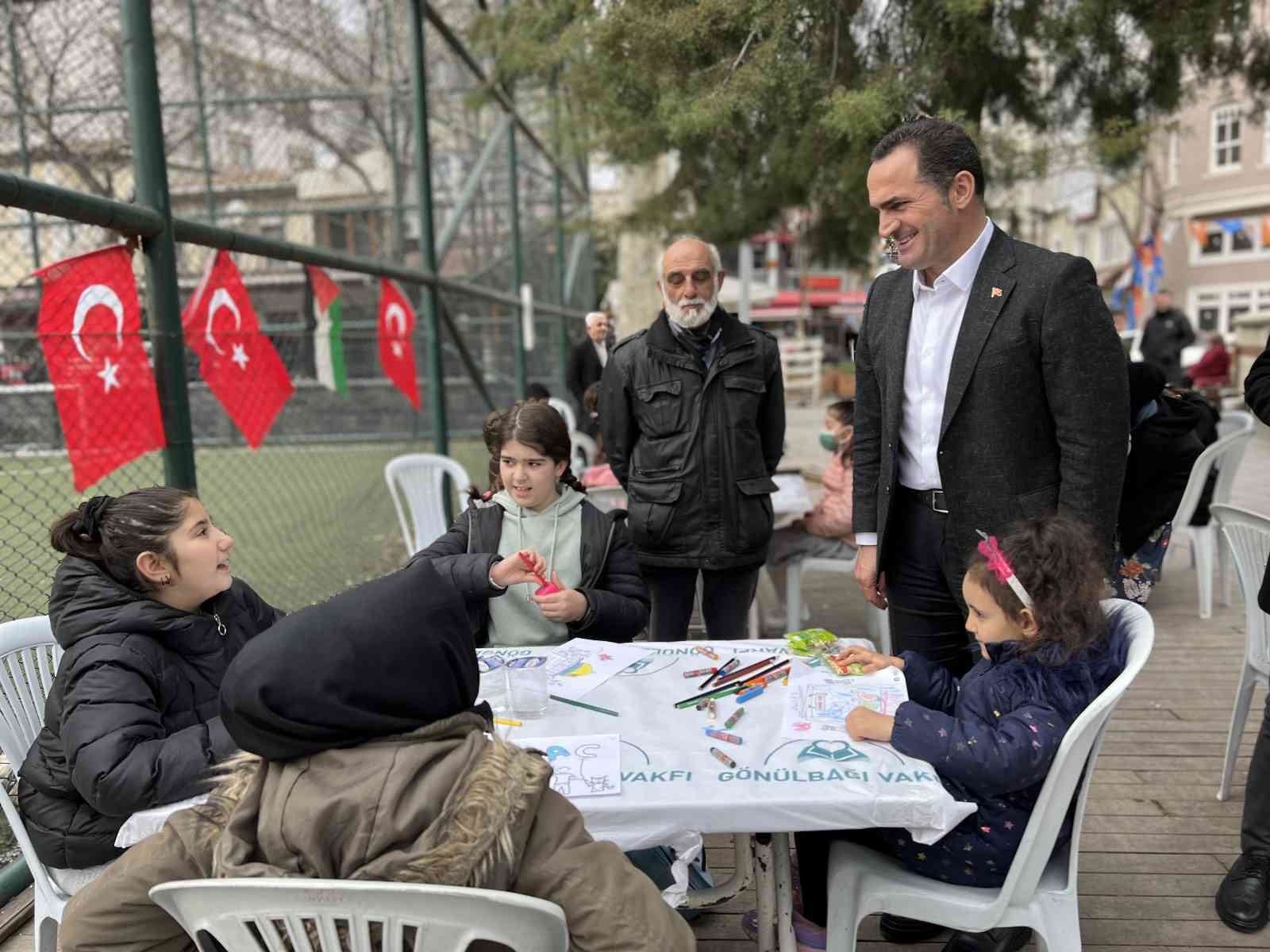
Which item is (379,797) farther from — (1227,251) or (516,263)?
(1227,251)

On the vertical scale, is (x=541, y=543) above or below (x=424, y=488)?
above

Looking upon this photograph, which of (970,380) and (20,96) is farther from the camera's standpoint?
(20,96)

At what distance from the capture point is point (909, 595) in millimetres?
2525

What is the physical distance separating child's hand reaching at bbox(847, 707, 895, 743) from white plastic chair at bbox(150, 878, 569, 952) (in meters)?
0.73

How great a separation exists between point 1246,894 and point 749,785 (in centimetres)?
160

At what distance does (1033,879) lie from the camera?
5.89 feet

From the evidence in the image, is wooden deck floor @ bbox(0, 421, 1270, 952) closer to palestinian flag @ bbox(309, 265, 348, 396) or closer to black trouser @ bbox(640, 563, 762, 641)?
black trouser @ bbox(640, 563, 762, 641)

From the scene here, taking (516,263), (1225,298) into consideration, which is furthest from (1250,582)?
(1225,298)

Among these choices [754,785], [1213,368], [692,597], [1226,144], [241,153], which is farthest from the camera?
[1226,144]

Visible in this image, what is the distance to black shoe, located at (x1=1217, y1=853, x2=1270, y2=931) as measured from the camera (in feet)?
7.77

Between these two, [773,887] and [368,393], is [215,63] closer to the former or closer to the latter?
[368,393]

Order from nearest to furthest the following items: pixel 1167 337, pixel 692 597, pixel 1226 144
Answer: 1. pixel 692 597
2. pixel 1167 337
3. pixel 1226 144

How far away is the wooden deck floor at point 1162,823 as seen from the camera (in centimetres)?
240

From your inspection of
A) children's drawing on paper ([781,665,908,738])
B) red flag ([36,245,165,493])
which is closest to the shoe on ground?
children's drawing on paper ([781,665,908,738])
